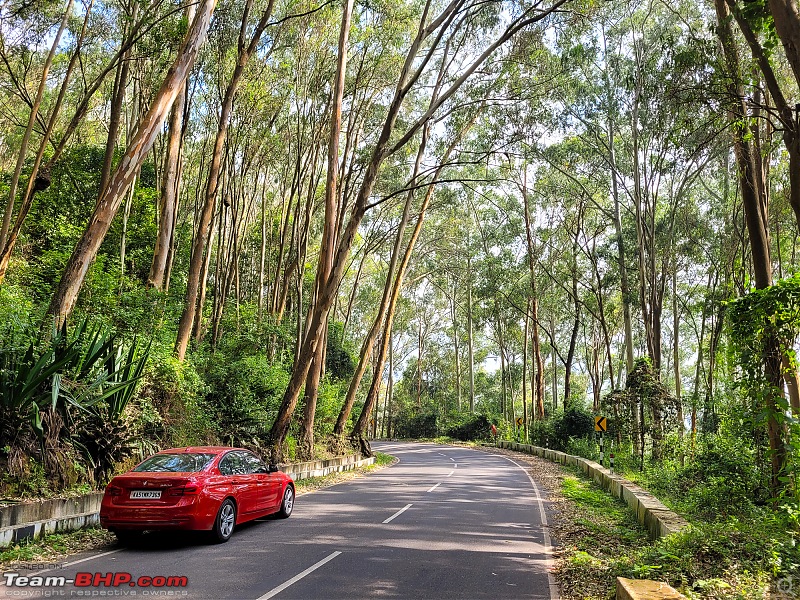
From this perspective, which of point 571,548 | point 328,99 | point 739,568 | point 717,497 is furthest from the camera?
point 328,99

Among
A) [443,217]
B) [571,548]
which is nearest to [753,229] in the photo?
[571,548]

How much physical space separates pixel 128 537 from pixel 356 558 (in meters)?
3.42

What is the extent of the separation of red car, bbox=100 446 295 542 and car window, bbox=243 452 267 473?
23cm

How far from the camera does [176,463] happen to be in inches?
361

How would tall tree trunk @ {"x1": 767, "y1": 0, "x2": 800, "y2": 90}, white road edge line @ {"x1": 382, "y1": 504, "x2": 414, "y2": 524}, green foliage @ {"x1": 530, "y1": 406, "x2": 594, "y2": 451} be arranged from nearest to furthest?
tall tree trunk @ {"x1": 767, "y1": 0, "x2": 800, "y2": 90}, white road edge line @ {"x1": 382, "y1": 504, "x2": 414, "y2": 524}, green foliage @ {"x1": 530, "y1": 406, "x2": 594, "y2": 451}

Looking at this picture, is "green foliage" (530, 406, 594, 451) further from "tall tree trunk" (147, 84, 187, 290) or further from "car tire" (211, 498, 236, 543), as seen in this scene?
"car tire" (211, 498, 236, 543)

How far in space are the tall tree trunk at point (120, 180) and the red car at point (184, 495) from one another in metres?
3.57

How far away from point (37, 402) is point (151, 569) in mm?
3787

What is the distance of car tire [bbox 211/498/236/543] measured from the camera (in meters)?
8.77

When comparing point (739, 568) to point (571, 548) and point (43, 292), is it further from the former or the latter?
point (43, 292)

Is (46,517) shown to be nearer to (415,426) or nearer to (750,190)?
(750,190)

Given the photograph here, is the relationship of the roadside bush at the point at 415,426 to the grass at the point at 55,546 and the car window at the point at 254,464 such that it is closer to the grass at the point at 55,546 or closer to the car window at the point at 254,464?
the car window at the point at 254,464

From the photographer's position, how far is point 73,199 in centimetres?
2508

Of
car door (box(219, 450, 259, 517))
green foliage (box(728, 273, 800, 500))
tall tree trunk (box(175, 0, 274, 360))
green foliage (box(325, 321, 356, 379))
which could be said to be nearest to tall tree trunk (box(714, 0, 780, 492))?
green foliage (box(728, 273, 800, 500))
